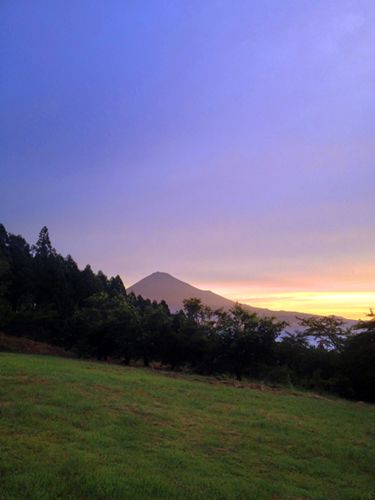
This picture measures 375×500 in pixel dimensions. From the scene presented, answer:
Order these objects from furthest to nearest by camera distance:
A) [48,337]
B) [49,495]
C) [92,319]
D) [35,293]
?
1. [35,293]
2. [48,337]
3. [92,319]
4. [49,495]

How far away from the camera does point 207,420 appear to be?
894cm

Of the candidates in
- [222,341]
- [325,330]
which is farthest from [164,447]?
[325,330]

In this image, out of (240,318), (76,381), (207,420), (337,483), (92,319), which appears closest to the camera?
(337,483)

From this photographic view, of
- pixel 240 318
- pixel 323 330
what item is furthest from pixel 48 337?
pixel 323 330

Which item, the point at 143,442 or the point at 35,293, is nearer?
the point at 143,442

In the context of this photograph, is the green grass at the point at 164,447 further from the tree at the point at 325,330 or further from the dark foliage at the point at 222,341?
the tree at the point at 325,330

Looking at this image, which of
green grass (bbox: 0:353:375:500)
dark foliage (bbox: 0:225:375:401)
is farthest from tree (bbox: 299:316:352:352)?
green grass (bbox: 0:353:375:500)

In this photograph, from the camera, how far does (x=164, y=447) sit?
6.64 metres

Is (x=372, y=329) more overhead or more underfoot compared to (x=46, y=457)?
more overhead

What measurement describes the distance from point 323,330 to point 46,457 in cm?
2502

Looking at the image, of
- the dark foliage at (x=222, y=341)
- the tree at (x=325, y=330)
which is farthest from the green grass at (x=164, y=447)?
the tree at (x=325, y=330)

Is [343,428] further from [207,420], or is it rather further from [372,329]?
[372,329]

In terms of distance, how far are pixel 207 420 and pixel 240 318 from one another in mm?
13886

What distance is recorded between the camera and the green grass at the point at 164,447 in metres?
5.13
